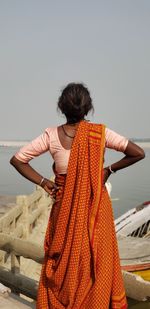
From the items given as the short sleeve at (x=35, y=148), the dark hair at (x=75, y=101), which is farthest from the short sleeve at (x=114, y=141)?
the short sleeve at (x=35, y=148)

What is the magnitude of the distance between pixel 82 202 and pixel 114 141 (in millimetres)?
508

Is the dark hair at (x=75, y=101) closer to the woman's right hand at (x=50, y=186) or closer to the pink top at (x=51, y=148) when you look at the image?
the pink top at (x=51, y=148)

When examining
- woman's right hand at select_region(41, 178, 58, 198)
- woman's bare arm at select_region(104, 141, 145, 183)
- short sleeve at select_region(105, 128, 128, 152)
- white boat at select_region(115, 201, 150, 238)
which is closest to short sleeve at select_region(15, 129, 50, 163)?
woman's right hand at select_region(41, 178, 58, 198)

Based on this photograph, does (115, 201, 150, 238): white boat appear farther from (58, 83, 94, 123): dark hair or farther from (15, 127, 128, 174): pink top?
(58, 83, 94, 123): dark hair

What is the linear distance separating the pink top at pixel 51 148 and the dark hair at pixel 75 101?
18 centimetres

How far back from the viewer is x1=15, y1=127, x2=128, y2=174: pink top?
2938 mm

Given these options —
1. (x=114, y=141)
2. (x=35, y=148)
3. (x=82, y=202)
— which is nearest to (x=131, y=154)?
(x=114, y=141)

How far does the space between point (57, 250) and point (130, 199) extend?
3721cm

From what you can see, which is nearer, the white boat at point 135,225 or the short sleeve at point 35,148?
the short sleeve at point 35,148

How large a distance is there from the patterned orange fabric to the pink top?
0.06m

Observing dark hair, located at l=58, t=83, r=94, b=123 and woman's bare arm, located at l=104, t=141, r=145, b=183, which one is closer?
woman's bare arm, located at l=104, t=141, r=145, b=183

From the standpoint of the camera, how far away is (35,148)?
301 centimetres

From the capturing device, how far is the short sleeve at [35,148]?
2982 mm

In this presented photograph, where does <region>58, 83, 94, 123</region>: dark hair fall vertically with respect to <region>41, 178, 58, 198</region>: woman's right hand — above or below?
above
